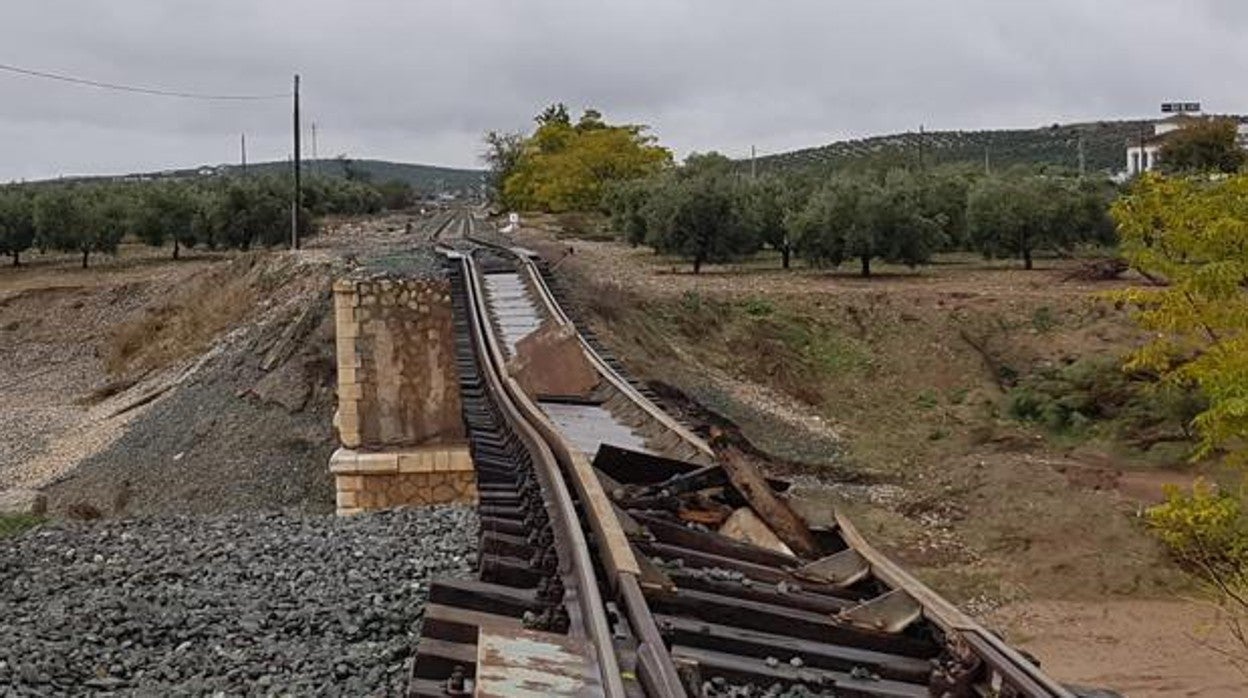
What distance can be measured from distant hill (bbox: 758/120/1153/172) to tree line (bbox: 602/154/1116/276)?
67789 mm

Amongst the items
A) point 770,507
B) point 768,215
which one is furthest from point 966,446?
point 768,215

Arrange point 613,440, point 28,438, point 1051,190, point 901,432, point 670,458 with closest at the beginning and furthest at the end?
point 670,458 → point 613,440 → point 901,432 → point 28,438 → point 1051,190

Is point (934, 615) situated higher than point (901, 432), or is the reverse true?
point (934, 615)

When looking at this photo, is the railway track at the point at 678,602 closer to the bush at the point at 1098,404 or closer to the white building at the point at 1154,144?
the bush at the point at 1098,404

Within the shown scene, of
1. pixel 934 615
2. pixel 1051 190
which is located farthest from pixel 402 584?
pixel 1051 190

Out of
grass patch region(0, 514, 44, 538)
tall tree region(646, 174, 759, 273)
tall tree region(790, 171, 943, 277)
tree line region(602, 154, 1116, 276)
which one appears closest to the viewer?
grass patch region(0, 514, 44, 538)

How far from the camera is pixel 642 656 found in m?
4.61

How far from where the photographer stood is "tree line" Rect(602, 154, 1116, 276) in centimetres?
4081

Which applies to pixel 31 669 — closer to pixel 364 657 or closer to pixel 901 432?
pixel 364 657

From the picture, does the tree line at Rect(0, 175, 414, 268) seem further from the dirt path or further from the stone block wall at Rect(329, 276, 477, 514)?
the dirt path

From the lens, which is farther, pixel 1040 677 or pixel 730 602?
pixel 730 602

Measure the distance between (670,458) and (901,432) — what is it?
1996cm

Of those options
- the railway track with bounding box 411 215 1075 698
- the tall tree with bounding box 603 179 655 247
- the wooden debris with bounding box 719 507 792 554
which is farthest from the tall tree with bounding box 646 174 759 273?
the wooden debris with bounding box 719 507 792 554

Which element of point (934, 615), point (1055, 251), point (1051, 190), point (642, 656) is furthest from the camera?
point (1055, 251)
